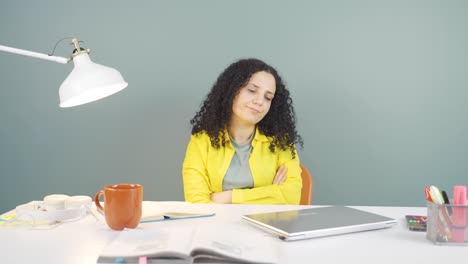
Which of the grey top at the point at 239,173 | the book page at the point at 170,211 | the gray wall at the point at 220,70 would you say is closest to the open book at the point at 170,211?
the book page at the point at 170,211

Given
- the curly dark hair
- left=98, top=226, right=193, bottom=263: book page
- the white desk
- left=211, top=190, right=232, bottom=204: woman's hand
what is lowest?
left=211, top=190, right=232, bottom=204: woman's hand

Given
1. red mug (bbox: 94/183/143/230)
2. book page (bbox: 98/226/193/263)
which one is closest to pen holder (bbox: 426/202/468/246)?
book page (bbox: 98/226/193/263)

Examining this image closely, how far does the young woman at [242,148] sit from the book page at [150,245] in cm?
77

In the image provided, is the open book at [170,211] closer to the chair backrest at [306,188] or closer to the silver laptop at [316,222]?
the silver laptop at [316,222]

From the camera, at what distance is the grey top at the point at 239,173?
1.90m

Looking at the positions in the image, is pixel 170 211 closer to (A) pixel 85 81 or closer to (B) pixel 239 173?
(A) pixel 85 81

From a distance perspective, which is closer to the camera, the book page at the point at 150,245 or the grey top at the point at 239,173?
the book page at the point at 150,245

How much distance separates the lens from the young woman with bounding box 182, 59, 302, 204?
183 centimetres

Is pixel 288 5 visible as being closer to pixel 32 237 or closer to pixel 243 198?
pixel 243 198

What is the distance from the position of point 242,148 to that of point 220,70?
20.6 inches

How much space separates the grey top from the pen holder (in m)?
0.96

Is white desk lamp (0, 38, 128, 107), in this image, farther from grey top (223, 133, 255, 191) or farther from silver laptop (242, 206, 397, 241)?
grey top (223, 133, 255, 191)

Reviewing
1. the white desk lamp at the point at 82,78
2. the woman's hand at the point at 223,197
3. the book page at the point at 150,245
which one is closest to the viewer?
the book page at the point at 150,245

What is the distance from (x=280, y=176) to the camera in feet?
6.20
